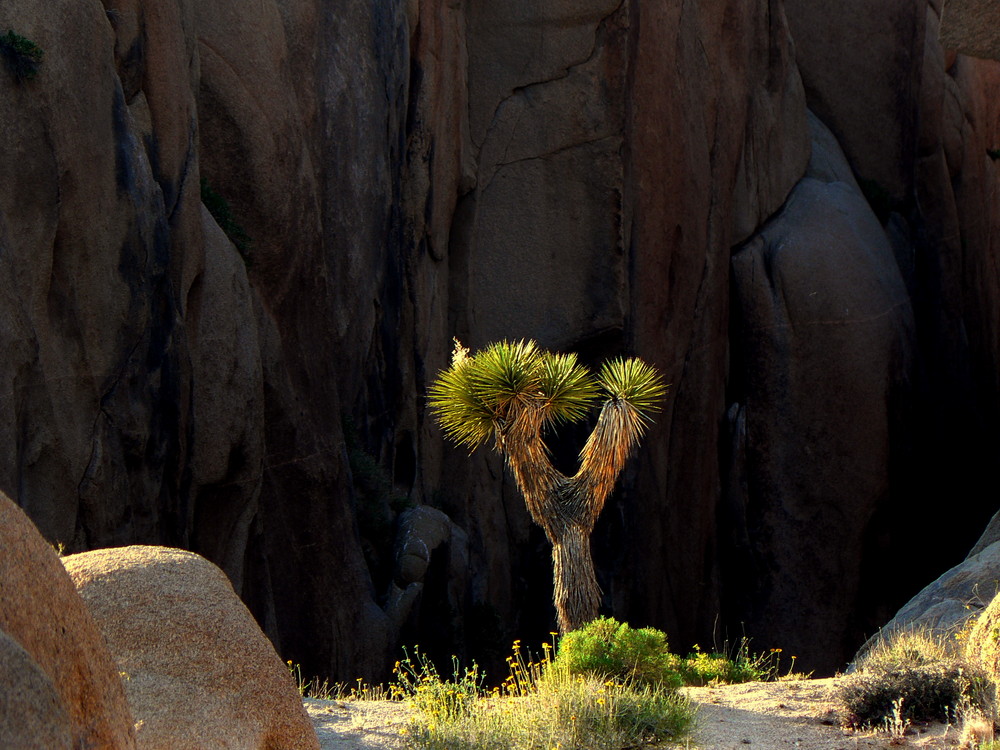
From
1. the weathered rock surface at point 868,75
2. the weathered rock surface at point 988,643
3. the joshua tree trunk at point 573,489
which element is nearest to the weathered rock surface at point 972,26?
the joshua tree trunk at point 573,489

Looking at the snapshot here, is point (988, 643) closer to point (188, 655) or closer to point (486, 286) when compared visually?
point (188, 655)

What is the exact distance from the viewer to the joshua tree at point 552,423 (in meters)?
11.6

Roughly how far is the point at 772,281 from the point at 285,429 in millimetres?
13668

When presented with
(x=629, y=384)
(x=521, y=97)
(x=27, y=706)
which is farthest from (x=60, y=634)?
(x=521, y=97)

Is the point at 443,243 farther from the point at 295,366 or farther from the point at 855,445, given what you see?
the point at 855,445

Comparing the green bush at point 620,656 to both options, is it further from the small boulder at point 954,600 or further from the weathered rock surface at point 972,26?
the weathered rock surface at point 972,26

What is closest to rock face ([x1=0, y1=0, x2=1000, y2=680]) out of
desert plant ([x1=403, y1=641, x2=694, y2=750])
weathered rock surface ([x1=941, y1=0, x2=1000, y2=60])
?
desert plant ([x1=403, y1=641, x2=694, y2=750])

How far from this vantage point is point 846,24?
2836 centimetres

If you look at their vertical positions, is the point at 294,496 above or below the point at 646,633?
above

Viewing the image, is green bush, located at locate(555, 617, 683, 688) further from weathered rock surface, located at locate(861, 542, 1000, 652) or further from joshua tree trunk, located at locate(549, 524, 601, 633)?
weathered rock surface, located at locate(861, 542, 1000, 652)

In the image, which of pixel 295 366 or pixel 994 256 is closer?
pixel 295 366

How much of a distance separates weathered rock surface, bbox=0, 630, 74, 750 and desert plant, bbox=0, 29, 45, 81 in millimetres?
8159

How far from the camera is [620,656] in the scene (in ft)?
30.8

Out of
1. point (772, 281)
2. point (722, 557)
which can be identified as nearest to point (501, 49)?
point (772, 281)
